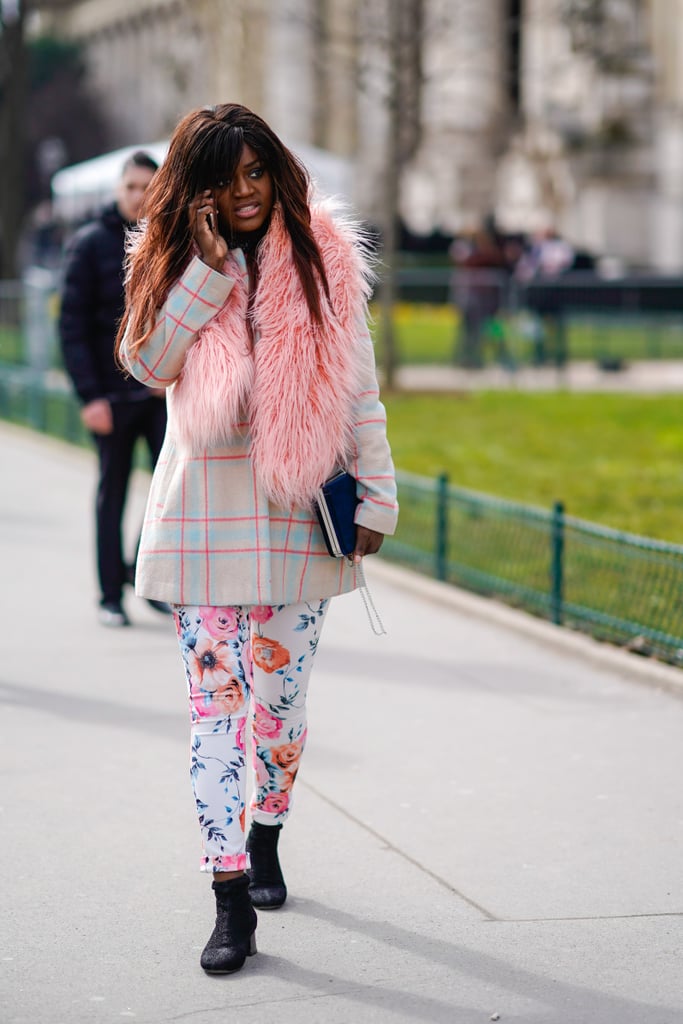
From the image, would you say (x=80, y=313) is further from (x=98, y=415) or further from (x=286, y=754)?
(x=286, y=754)

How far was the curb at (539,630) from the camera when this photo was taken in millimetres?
7168

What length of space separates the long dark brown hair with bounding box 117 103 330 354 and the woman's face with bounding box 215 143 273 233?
0.02 metres

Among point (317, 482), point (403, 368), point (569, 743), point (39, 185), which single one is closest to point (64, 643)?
point (569, 743)

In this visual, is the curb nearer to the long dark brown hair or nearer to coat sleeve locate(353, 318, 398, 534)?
coat sleeve locate(353, 318, 398, 534)

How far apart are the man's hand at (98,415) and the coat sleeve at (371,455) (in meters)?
3.79

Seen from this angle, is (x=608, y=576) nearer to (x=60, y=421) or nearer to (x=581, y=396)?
(x=60, y=421)

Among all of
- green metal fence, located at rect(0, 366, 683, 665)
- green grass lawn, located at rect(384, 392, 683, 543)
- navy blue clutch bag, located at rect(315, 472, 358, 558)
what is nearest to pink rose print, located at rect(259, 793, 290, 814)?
navy blue clutch bag, located at rect(315, 472, 358, 558)

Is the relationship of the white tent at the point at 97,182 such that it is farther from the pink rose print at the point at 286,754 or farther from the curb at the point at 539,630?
the pink rose print at the point at 286,754

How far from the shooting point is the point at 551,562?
8.20 metres

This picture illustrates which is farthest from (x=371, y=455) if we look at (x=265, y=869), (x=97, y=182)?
(x=97, y=182)

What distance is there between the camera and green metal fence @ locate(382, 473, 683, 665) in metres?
7.47

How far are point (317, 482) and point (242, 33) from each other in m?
24.3

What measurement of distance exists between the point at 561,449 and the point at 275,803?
1062cm

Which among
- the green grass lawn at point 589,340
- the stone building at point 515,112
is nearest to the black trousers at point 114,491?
the green grass lawn at point 589,340
